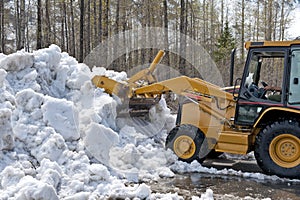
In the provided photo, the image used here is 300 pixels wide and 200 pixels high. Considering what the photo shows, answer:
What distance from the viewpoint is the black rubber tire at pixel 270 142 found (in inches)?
246

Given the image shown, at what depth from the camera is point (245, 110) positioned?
686 centimetres

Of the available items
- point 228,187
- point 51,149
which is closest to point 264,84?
point 228,187

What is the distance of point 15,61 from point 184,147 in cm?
357

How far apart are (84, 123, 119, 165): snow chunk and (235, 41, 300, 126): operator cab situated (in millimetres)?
2398

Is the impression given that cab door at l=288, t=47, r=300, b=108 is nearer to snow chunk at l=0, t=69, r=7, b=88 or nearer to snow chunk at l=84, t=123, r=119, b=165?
snow chunk at l=84, t=123, r=119, b=165

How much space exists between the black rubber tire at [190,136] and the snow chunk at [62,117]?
6.11 ft

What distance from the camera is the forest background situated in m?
27.8

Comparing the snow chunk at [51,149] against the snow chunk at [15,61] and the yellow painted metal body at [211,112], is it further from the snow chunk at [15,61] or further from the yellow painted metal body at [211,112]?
the yellow painted metal body at [211,112]

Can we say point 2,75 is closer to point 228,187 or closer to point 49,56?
point 49,56

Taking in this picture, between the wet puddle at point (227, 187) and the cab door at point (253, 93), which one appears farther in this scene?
the cab door at point (253, 93)

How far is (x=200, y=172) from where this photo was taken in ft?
22.3

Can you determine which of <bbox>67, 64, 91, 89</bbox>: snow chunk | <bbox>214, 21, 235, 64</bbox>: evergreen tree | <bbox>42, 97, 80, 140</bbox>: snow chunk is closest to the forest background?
<bbox>214, 21, 235, 64</bbox>: evergreen tree

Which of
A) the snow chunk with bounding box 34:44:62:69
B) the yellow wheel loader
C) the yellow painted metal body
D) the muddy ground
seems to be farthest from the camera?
the snow chunk with bounding box 34:44:62:69

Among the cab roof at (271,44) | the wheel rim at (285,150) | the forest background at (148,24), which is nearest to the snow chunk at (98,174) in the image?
the wheel rim at (285,150)
